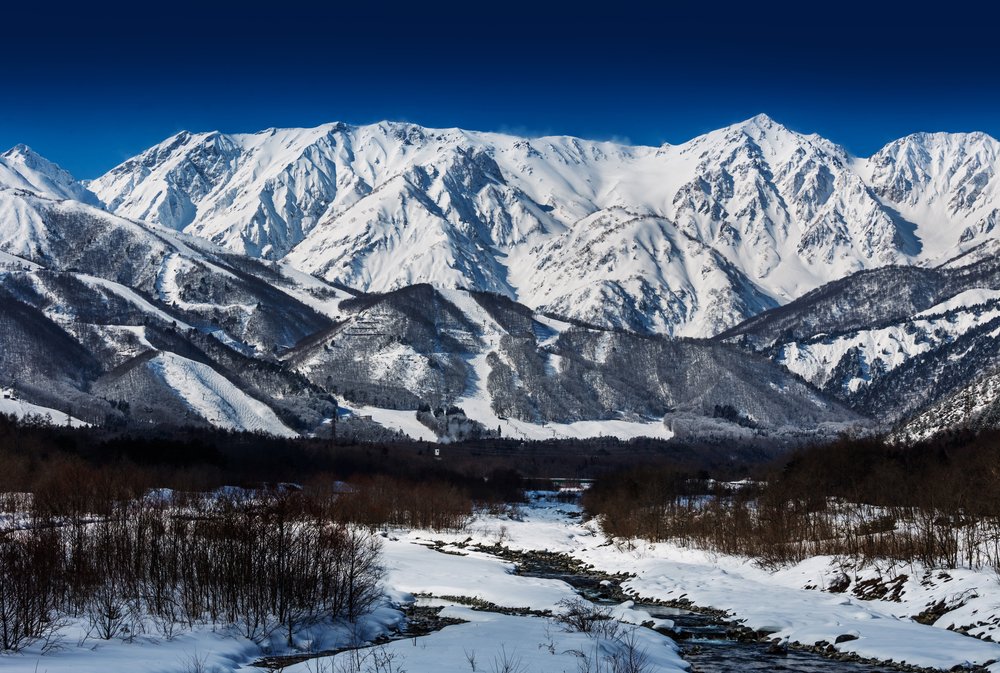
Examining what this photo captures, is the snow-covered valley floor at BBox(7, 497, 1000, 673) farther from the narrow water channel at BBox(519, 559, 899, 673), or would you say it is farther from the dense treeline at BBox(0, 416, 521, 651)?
the dense treeline at BBox(0, 416, 521, 651)

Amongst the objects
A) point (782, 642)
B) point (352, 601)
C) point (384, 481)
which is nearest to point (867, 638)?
point (782, 642)

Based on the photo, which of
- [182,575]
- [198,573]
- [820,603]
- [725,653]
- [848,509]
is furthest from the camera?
[848,509]

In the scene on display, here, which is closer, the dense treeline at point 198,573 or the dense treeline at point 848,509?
the dense treeline at point 198,573

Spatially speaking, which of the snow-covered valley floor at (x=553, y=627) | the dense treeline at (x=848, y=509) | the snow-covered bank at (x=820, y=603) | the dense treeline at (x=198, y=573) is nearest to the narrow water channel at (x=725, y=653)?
the snow-covered valley floor at (x=553, y=627)

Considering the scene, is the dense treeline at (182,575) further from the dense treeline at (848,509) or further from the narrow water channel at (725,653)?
the dense treeline at (848,509)

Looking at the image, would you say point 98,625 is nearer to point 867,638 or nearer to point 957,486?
point 867,638

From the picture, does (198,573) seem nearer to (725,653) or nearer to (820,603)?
(725,653)

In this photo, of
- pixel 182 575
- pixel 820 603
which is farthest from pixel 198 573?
pixel 820 603
